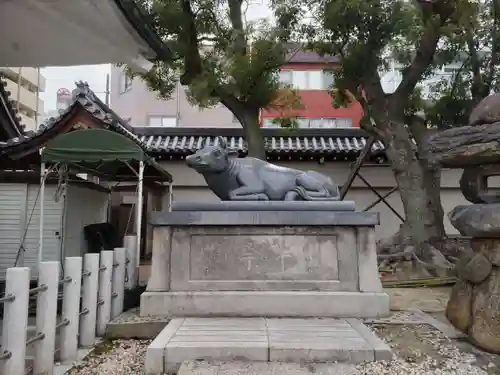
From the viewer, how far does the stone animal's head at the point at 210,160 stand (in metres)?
6.04

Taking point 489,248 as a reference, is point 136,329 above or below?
below

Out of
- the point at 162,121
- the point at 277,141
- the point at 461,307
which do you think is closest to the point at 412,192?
the point at 461,307


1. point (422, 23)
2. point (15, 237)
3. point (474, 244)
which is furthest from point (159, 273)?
point (422, 23)

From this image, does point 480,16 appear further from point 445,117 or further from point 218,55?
point 218,55

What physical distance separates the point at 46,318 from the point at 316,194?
3.75 m

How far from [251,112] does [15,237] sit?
5.70 meters

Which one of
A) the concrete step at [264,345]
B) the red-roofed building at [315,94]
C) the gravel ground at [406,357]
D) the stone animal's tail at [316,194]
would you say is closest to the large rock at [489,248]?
the gravel ground at [406,357]

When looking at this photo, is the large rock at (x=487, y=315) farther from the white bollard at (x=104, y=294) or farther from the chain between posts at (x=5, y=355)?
the chain between posts at (x=5, y=355)

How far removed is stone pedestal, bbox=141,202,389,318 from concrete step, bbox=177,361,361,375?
66.5 inches

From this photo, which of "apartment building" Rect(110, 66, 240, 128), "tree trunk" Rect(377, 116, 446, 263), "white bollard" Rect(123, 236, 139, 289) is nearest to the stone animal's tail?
"white bollard" Rect(123, 236, 139, 289)

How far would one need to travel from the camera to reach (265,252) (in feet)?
19.4

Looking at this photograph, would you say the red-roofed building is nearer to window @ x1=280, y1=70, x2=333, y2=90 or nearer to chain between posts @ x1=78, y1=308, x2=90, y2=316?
window @ x1=280, y1=70, x2=333, y2=90

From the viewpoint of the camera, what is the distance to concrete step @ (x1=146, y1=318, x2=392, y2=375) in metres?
4.10

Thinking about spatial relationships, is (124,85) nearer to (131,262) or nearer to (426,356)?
(131,262)
